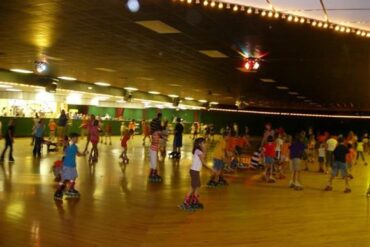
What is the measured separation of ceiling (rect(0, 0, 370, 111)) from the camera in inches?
291

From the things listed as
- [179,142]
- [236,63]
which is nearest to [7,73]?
[179,142]

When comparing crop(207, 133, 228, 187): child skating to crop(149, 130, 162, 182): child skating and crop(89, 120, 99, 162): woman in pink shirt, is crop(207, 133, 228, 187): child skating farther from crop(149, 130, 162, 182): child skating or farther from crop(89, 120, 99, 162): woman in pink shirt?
crop(89, 120, 99, 162): woman in pink shirt

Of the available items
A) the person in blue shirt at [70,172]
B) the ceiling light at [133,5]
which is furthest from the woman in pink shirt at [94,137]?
the ceiling light at [133,5]

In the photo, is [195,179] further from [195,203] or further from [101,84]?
[101,84]

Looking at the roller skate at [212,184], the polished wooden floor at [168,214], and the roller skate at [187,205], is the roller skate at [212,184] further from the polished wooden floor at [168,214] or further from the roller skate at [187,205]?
the roller skate at [187,205]

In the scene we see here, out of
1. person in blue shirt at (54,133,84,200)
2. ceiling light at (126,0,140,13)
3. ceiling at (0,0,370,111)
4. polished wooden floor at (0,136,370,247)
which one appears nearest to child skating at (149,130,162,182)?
polished wooden floor at (0,136,370,247)

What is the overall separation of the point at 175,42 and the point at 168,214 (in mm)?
4057

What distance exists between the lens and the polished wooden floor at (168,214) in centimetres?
620

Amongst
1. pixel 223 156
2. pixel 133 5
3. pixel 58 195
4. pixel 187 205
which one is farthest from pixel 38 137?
pixel 133 5

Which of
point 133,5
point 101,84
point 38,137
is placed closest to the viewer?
point 133,5

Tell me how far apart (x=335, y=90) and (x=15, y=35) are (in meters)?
13.8

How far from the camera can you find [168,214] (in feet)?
25.0

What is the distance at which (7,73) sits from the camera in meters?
18.3

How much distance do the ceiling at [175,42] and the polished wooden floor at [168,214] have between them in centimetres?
320
